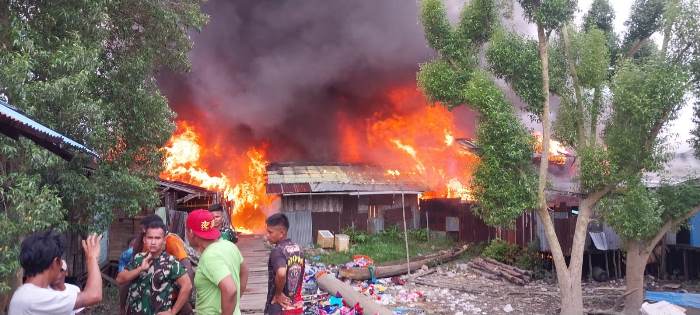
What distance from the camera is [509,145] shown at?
39.4 ft

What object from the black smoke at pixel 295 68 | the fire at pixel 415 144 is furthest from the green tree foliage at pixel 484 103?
the black smoke at pixel 295 68

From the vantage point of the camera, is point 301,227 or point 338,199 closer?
point 301,227

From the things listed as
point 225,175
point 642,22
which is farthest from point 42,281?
point 225,175

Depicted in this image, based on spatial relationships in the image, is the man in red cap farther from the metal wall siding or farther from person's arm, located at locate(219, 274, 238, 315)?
the metal wall siding

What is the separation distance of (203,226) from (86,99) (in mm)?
4736

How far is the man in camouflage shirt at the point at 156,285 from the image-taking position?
4.39 metres

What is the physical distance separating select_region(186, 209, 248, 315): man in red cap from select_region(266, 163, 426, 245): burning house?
16505 millimetres

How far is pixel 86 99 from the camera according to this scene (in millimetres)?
7633

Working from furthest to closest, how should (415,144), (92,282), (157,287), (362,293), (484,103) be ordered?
(415,144), (362,293), (484,103), (157,287), (92,282)

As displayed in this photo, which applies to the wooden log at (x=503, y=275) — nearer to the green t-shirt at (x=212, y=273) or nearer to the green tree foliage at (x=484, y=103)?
the green tree foliage at (x=484, y=103)

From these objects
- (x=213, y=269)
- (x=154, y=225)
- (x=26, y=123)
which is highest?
(x=26, y=123)

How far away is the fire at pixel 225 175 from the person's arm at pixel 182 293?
19013 millimetres

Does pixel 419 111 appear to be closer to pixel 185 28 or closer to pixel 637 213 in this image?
pixel 637 213

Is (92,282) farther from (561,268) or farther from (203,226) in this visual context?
(561,268)
